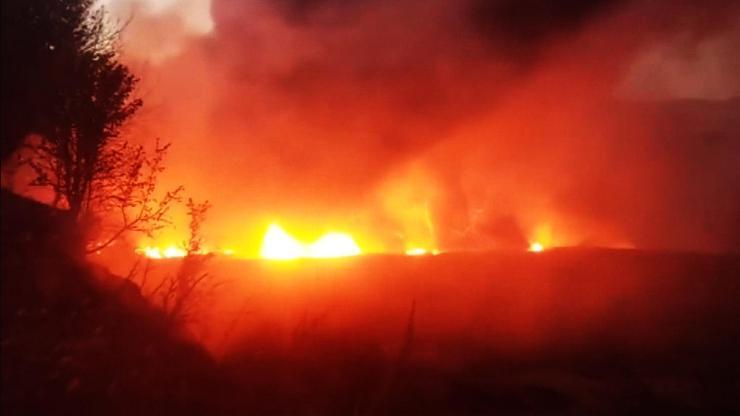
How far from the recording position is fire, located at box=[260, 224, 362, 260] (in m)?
31.0

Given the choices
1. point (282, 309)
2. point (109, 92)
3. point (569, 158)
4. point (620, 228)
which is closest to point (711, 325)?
point (282, 309)

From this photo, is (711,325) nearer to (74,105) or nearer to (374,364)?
(374,364)

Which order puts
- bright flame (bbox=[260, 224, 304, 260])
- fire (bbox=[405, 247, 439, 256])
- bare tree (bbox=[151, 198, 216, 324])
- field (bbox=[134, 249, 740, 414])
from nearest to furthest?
bare tree (bbox=[151, 198, 216, 324]) → field (bbox=[134, 249, 740, 414]) → fire (bbox=[405, 247, 439, 256]) → bright flame (bbox=[260, 224, 304, 260])

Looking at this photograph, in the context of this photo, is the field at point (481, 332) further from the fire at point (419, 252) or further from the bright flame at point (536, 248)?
the fire at point (419, 252)

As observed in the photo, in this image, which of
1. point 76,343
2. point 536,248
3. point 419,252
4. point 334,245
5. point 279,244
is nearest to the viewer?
point 76,343

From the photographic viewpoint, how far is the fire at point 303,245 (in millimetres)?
30986

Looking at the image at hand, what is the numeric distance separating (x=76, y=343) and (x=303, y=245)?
21.1 meters

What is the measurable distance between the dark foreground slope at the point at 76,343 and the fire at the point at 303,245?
1487 centimetres

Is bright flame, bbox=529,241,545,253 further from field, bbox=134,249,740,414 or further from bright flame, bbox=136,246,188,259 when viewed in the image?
bright flame, bbox=136,246,188,259

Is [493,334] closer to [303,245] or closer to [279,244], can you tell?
[279,244]

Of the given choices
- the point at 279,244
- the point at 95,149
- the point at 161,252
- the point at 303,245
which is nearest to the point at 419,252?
the point at 303,245

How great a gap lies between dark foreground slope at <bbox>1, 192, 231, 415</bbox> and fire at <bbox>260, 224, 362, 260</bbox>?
14.9 metres

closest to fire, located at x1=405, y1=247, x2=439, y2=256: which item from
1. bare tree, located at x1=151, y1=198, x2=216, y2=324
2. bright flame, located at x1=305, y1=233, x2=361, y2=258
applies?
bright flame, located at x1=305, y1=233, x2=361, y2=258

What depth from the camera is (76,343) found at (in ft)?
41.4
